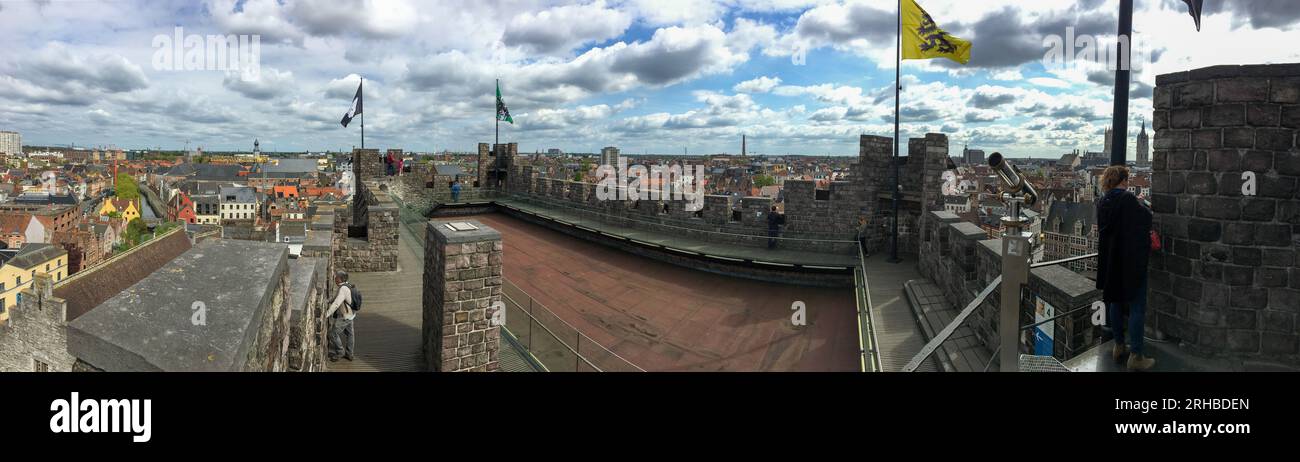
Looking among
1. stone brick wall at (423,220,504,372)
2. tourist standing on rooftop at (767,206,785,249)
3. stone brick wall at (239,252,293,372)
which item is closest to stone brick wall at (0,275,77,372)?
Answer: stone brick wall at (239,252,293,372)

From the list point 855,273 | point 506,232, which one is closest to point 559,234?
point 506,232

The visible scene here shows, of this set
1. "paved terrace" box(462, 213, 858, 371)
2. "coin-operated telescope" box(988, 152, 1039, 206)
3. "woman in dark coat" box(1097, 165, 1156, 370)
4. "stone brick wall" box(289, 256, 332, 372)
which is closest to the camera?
"coin-operated telescope" box(988, 152, 1039, 206)

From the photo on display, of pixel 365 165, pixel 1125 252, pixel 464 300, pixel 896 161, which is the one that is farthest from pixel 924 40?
pixel 365 165

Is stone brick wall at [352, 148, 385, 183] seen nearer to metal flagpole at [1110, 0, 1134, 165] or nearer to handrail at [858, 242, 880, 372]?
handrail at [858, 242, 880, 372]

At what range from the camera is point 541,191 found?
21.0 m

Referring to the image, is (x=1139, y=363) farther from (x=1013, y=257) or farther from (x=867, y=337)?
(x=867, y=337)

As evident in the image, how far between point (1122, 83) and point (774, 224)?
8583mm

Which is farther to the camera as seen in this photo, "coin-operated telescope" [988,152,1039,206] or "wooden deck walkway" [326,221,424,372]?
"wooden deck walkway" [326,221,424,372]

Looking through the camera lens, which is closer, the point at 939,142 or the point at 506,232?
the point at 939,142

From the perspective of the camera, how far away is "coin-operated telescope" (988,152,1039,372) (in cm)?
404

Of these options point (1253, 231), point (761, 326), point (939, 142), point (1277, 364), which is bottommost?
point (761, 326)

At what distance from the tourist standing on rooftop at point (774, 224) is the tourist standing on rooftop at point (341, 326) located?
917 centimetres

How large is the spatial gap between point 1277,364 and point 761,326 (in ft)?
18.5
